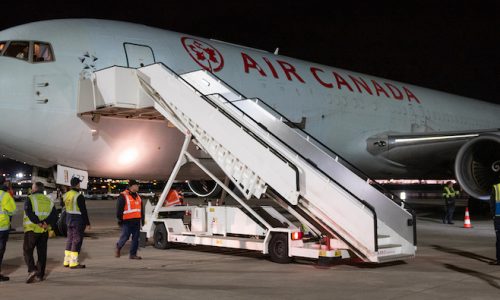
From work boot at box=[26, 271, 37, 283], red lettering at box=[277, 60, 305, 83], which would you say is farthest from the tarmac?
red lettering at box=[277, 60, 305, 83]

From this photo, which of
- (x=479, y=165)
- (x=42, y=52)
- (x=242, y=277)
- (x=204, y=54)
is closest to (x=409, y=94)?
(x=479, y=165)

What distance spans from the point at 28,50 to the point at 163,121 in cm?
262

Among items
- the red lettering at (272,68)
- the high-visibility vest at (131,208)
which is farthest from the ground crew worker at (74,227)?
the red lettering at (272,68)

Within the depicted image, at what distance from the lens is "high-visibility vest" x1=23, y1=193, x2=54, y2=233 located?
267 inches

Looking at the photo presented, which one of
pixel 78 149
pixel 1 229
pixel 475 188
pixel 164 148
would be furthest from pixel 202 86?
pixel 475 188

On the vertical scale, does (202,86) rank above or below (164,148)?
above

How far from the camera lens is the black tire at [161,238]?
9773 mm

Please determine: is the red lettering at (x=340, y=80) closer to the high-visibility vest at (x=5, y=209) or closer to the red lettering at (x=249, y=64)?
Result: the red lettering at (x=249, y=64)

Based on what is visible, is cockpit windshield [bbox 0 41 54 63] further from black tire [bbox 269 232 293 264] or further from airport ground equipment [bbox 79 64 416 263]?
black tire [bbox 269 232 293 264]

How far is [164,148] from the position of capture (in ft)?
36.2

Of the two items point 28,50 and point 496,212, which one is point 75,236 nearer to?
point 28,50

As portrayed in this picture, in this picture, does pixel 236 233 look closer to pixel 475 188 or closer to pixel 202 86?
pixel 202 86

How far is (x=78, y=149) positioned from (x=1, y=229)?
11.6 feet

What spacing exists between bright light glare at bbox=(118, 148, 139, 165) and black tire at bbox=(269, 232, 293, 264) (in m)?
3.62
